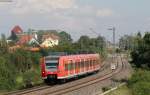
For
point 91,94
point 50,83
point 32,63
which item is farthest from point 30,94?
point 32,63

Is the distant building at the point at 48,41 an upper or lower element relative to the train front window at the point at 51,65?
upper

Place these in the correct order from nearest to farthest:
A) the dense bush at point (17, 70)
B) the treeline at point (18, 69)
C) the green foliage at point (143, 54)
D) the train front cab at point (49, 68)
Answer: the dense bush at point (17, 70), the treeline at point (18, 69), the train front cab at point (49, 68), the green foliage at point (143, 54)

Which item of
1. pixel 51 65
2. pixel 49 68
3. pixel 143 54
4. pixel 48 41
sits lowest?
pixel 49 68

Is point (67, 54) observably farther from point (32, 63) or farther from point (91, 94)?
point (91, 94)

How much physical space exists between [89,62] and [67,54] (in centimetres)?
1233

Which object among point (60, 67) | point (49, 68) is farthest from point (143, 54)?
point (49, 68)

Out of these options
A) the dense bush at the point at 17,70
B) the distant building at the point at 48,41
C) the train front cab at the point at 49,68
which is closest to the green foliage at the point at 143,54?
the train front cab at the point at 49,68

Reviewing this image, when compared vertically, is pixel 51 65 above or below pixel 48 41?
below

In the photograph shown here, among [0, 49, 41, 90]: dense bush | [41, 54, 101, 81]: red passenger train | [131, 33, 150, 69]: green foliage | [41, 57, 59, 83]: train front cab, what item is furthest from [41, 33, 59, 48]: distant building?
[41, 57, 59, 83]: train front cab

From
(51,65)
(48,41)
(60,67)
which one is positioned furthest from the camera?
(48,41)

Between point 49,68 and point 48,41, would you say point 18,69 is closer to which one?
point 49,68

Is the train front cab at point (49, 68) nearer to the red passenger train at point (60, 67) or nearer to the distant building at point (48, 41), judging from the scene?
the red passenger train at point (60, 67)

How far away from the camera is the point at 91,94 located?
3559 centimetres

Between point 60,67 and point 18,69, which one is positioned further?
point 18,69
